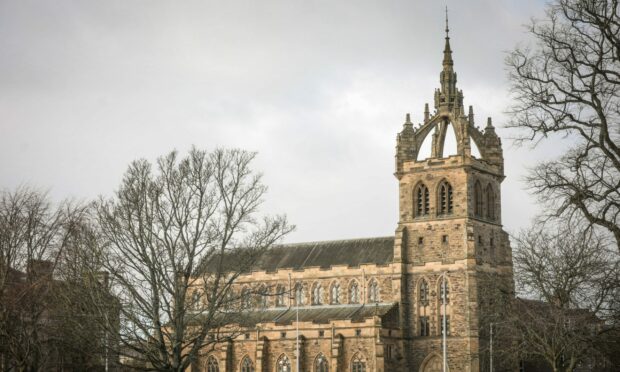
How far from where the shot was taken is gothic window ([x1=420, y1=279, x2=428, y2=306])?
81750 millimetres

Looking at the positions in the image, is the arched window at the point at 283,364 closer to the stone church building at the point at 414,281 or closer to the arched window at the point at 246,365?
the stone church building at the point at 414,281

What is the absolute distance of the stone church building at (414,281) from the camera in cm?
7925

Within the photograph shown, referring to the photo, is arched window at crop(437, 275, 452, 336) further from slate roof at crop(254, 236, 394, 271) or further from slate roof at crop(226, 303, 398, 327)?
slate roof at crop(254, 236, 394, 271)

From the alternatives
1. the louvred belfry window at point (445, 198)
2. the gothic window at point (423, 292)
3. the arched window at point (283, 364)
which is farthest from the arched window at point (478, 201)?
the arched window at point (283, 364)

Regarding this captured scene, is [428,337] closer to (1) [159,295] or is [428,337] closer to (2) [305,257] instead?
(2) [305,257]

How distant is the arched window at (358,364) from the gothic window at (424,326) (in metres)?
5.77

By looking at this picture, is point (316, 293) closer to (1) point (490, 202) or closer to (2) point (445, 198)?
(2) point (445, 198)

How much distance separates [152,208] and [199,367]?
46888 mm

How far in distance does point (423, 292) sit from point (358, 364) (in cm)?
830

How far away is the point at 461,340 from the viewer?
3078 inches

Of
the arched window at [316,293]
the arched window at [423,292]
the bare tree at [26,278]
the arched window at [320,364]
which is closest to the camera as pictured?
the bare tree at [26,278]

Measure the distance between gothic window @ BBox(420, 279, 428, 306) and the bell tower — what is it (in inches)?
3.3

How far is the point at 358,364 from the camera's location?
79.3 metres

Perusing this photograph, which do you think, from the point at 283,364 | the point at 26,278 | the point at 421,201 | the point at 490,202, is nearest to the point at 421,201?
the point at 421,201
